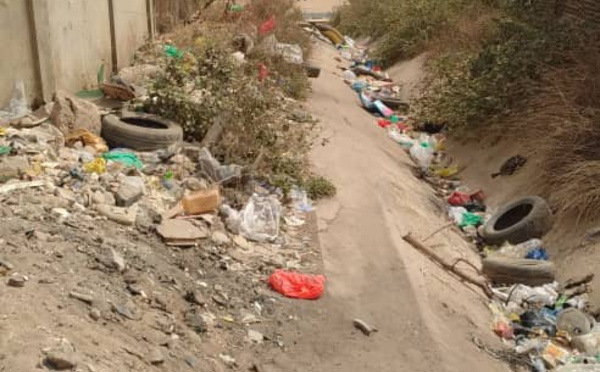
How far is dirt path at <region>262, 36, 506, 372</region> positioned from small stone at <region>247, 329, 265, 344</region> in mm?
206

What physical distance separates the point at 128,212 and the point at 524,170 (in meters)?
4.90

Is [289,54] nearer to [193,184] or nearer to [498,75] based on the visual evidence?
[498,75]

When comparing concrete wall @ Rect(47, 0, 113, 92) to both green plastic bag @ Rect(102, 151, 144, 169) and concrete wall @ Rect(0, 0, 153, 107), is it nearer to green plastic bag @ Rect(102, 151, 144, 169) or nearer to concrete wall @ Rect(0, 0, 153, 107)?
concrete wall @ Rect(0, 0, 153, 107)

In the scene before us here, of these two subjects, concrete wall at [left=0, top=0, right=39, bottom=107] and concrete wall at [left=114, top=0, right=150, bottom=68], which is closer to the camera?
concrete wall at [left=0, top=0, right=39, bottom=107]

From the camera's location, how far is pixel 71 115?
6.02m

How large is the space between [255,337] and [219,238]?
3.76ft

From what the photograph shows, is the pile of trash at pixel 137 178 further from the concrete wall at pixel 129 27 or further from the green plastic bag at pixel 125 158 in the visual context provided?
the concrete wall at pixel 129 27

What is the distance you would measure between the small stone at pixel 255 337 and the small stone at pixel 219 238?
104 centimetres

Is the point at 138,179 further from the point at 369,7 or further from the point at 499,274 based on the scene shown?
the point at 369,7

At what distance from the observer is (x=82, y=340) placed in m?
3.06

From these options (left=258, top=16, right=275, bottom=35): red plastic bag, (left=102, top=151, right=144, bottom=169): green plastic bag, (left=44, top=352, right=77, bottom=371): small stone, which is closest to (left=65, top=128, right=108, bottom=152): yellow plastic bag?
(left=102, top=151, right=144, bottom=169): green plastic bag

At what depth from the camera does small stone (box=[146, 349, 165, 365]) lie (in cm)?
323

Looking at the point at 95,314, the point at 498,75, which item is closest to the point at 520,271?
the point at 498,75

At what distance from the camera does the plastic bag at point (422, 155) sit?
902cm
